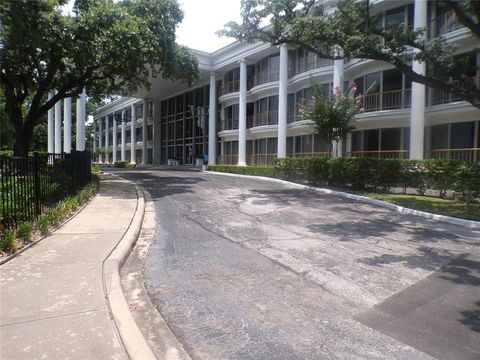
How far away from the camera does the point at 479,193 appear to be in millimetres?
11258

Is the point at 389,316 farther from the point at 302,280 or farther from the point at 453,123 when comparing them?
the point at 453,123

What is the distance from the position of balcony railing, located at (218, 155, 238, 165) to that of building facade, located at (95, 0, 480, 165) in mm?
95

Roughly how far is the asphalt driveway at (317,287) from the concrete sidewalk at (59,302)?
29.1 inches

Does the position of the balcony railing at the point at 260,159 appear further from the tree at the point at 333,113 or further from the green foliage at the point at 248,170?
the tree at the point at 333,113

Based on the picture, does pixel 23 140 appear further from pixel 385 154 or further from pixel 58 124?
pixel 58 124

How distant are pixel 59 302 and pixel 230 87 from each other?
1203 inches

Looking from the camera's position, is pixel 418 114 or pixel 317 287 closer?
pixel 317 287

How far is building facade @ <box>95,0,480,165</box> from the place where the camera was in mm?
17359

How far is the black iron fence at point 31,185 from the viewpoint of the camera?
666cm

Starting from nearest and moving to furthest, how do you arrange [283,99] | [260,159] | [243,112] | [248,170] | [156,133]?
1. [283,99]
2. [248,170]
3. [243,112]
4. [260,159]
5. [156,133]

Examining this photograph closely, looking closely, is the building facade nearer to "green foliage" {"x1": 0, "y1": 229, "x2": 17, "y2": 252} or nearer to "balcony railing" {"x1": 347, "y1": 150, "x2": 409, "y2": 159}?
"balcony railing" {"x1": 347, "y1": 150, "x2": 409, "y2": 159}

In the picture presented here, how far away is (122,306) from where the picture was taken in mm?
3986

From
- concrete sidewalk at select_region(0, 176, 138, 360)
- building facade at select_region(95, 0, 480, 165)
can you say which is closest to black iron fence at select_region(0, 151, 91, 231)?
concrete sidewalk at select_region(0, 176, 138, 360)

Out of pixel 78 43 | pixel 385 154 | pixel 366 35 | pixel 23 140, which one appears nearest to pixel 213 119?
pixel 385 154
